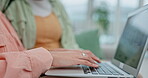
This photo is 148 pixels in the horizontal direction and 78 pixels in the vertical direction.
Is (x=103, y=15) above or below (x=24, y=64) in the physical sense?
above

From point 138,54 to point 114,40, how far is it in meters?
2.08

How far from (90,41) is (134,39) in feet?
3.82

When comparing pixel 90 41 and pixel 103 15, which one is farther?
pixel 103 15

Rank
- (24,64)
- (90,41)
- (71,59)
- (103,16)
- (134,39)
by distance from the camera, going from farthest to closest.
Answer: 1. (103,16)
2. (90,41)
3. (134,39)
4. (71,59)
5. (24,64)

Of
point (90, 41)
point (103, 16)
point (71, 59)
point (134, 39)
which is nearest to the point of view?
point (71, 59)

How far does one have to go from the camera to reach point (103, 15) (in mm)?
2867

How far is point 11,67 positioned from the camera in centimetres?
66

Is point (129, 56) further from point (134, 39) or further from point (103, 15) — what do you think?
point (103, 15)

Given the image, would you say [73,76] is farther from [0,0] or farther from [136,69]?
[0,0]

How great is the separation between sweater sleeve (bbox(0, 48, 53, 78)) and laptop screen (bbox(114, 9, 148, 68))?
0.34 meters

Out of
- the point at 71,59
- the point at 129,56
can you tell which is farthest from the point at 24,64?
the point at 129,56

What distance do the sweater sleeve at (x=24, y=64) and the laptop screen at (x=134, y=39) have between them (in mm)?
335

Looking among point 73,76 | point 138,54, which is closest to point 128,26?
point 138,54

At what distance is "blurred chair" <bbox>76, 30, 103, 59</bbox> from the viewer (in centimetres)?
203
